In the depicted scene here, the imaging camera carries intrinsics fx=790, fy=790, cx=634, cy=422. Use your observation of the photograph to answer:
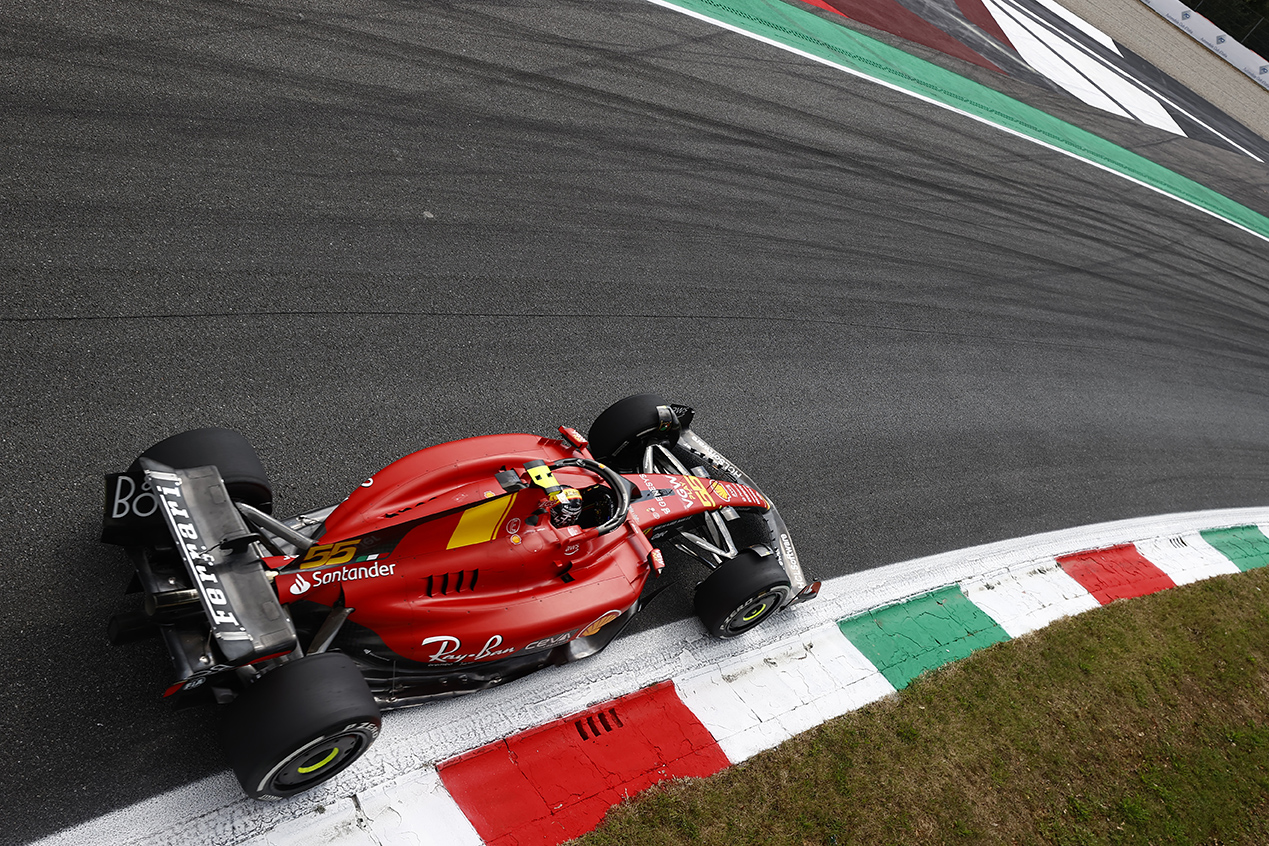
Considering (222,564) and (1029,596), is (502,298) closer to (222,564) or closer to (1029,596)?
(222,564)

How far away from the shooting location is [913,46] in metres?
14.8

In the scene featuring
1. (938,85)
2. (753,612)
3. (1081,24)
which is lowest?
(753,612)

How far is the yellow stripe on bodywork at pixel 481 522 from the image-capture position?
14.7 ft

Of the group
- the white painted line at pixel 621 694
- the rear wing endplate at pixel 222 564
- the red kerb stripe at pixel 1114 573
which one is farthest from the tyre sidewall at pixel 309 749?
the red kerb stripe at pixel 1114 573

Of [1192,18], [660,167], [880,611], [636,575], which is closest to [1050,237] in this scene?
[660,167]

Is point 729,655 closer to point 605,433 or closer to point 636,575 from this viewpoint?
point 636,575

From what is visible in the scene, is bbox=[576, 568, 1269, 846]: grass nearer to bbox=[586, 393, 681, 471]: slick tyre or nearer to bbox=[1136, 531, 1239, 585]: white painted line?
bbox=[1136, 531, 1239, 585]: white painted line

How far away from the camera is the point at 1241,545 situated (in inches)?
366

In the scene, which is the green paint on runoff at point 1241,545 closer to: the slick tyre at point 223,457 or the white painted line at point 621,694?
the white painted line at point 621,694

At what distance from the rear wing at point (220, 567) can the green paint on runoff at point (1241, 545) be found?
992cm

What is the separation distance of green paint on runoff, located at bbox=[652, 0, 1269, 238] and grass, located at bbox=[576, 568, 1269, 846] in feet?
31.4

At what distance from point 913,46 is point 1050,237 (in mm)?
5057

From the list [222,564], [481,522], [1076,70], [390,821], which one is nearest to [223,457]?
[222,564]

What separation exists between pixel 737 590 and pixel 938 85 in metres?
12.2
